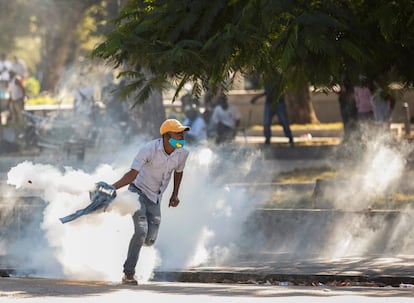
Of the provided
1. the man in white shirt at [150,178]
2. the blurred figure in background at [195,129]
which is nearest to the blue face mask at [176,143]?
the man in white shirt at [150,178]

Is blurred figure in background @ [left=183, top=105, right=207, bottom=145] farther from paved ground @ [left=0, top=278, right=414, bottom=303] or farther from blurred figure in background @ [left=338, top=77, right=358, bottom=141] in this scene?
paved ground @ [left=0, top=278, right=414, bottom=303]

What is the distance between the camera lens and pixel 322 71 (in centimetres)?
1114

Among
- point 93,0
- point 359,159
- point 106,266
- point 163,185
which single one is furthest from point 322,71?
point 93,0

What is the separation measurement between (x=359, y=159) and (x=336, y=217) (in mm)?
4676

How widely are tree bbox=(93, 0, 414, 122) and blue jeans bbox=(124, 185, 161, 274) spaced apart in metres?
1.33

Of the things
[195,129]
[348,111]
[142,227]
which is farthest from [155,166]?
[348,111]

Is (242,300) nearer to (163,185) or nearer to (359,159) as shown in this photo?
(163,185)

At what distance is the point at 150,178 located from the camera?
1088cm

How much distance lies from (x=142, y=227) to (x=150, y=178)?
1.57ft

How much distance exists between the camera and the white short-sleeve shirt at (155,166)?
1073 centimetres

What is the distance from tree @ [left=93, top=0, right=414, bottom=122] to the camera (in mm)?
10695

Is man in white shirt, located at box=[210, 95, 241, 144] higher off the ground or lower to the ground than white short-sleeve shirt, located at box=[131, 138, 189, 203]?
higher

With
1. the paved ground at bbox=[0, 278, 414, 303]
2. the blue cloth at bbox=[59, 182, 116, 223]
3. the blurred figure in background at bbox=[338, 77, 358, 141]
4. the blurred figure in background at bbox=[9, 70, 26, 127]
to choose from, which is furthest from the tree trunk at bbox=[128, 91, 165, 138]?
the paved ground at bbox=[0, 278, 414, 303]

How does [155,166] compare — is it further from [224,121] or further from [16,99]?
[16,99]
